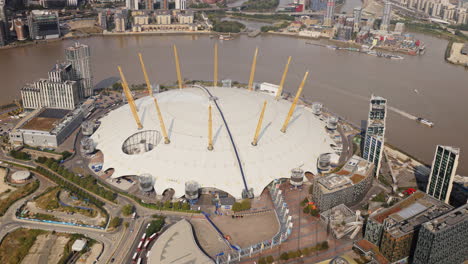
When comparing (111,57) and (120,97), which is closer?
(120,97)

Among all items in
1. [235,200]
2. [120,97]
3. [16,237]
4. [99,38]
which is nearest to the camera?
[16,237]

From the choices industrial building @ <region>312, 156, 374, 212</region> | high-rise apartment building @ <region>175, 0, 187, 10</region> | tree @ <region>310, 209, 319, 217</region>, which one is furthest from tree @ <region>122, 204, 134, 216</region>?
high-rise apartment building @ <region>175, 0, 187, 10</region>

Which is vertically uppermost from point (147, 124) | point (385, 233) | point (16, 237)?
point (147, 124)

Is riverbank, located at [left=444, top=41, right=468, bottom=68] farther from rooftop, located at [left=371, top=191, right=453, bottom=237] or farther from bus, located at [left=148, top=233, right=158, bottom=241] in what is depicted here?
bus, located at [left=148, top=233, right=158, bottom=241]

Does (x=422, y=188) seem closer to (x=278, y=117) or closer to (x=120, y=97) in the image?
(x=278, y=117)

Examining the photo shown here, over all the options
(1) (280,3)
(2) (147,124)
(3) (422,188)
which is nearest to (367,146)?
(3) (422,188)

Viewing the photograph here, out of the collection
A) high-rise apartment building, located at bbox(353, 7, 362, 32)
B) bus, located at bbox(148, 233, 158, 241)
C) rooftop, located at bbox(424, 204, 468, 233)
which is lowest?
bus, located at bbox(148, 233, 158, 241)

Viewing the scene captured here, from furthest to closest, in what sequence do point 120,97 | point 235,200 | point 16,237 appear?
point 120,97 → point 235,200 → point 16,237

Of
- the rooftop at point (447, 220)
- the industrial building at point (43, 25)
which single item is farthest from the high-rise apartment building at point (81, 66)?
the rooftop at point (447, 220)
